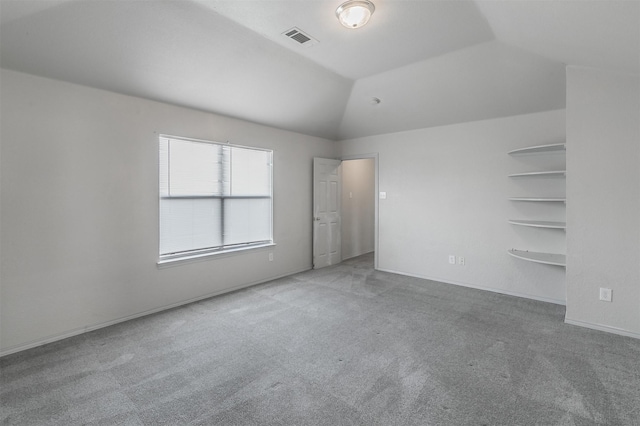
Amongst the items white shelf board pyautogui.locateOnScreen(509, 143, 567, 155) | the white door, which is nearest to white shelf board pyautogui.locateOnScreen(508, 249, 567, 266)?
white shelf board pyautogui.locateOnScreen(509, 143, 567, 155)

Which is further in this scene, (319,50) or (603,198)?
(319,50)

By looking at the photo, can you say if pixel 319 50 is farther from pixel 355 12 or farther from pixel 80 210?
pixel 80 210

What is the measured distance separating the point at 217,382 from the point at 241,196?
105 inches

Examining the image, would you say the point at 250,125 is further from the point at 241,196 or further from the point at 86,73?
the point at 86,73

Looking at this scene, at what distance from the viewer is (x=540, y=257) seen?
12.0 ft

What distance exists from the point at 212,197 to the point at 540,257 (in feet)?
13.7

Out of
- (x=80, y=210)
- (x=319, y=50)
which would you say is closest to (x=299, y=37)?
(x=319, y=50)

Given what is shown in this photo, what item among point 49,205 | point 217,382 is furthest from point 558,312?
point 49,205

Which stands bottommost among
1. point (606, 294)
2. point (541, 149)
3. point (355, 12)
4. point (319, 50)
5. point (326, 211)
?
point (606, 294)

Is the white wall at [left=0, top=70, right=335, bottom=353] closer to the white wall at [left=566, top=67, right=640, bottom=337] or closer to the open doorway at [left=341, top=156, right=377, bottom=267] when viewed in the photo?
the open doorway at [left=341, top=156, right=377, bottom=267]

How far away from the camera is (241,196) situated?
173 inches

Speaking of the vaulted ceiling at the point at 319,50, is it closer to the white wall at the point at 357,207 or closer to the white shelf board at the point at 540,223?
the white shelf board at the point at 540,223

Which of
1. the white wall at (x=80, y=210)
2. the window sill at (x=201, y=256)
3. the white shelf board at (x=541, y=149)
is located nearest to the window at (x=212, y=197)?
the window sill at (x=201, y=256)

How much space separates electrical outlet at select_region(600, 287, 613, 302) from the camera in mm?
2941
